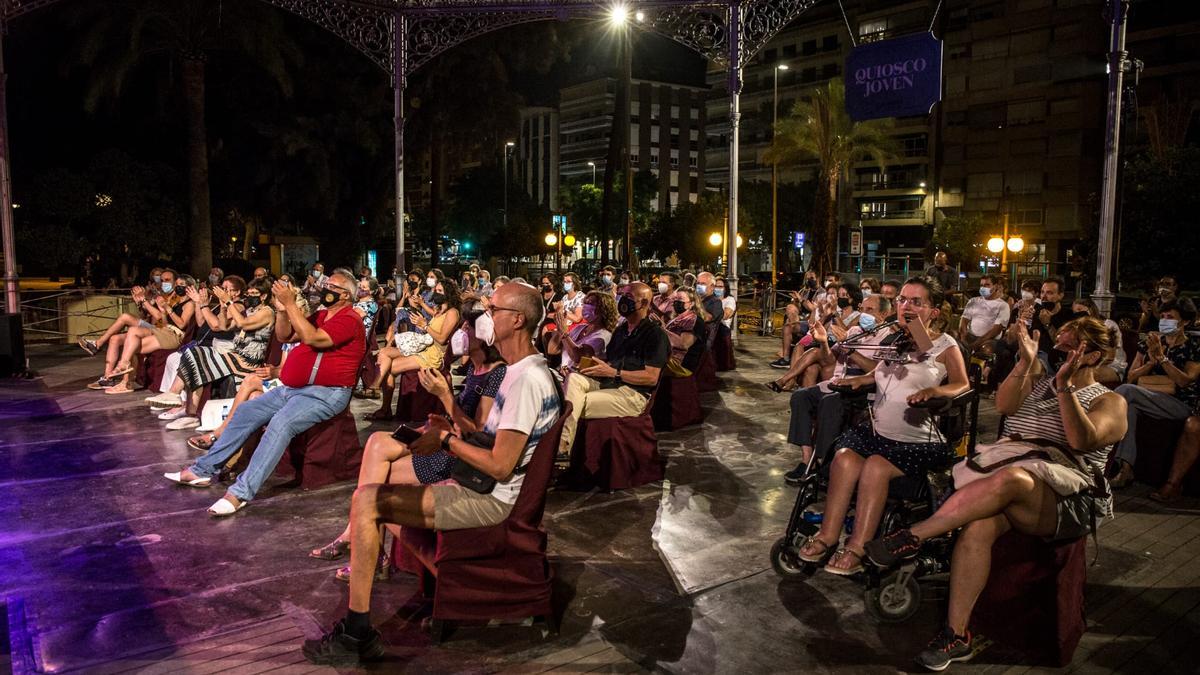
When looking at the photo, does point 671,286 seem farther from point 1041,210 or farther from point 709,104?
point 709,104

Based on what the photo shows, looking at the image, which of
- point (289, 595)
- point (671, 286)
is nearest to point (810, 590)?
point (289, 595)

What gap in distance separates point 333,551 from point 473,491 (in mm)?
1508

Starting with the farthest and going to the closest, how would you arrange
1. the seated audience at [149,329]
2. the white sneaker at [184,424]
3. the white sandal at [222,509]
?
the seated audience at [149,329] < the white sneaker at [184,424] < the white sandal at [222,509]

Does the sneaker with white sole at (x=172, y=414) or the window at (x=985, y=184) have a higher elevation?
the window at (x=985, y=184)

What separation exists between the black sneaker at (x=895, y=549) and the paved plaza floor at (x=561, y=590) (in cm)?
39

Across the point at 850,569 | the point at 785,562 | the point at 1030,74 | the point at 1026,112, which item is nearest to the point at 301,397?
the point at 785,562

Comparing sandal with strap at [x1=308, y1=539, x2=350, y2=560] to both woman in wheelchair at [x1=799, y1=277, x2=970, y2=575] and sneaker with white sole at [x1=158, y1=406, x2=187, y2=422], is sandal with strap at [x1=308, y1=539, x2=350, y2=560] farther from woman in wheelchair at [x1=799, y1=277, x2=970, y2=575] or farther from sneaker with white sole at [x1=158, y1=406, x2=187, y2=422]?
sneaker with white sole at [x1=158, y1=406, x2=187, y2=422]

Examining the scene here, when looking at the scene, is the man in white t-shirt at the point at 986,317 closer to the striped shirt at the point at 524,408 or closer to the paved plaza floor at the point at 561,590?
the paved plaza floor at the point at 561,590

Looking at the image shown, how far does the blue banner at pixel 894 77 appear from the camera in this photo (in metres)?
10.6

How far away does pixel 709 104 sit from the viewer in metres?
93.6

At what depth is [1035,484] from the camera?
12.0 ft

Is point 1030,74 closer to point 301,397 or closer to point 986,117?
point 986,117

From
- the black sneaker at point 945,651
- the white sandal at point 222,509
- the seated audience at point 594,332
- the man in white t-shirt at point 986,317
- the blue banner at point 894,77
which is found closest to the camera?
the black sneaker at point 945,651

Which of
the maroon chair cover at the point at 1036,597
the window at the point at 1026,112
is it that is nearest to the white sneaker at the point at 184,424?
the maroon chair cover at the point at 1036,597
